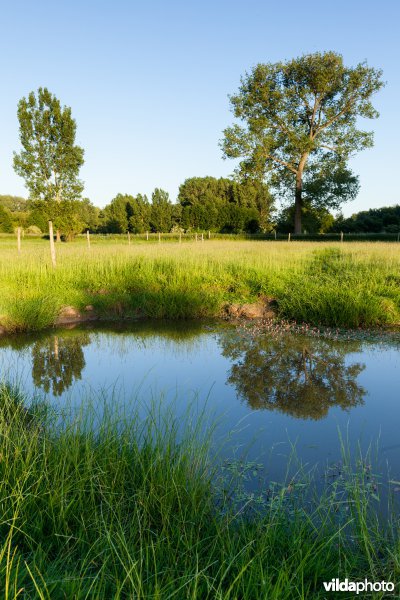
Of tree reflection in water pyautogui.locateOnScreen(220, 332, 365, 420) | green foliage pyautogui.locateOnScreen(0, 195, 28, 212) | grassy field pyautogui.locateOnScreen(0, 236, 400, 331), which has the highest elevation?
green foliage pyautogui.locateOnScreen(0, 195, 28, 212)

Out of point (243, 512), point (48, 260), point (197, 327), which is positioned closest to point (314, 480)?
point (243, 512)

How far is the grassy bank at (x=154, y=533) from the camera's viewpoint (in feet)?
7.22

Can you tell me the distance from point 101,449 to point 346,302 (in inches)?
307

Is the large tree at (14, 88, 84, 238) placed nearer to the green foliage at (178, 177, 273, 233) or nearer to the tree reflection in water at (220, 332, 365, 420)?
the green foliage at (178, 177, 273, 233)

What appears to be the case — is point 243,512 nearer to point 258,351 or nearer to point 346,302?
point 258,351

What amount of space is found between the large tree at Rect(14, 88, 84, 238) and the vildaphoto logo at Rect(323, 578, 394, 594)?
37218 millimetres

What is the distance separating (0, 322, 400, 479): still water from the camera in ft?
15.0

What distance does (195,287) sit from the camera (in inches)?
468

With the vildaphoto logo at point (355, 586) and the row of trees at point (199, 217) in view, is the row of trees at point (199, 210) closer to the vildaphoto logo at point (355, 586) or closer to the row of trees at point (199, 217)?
the row of trees at point (199, 217)

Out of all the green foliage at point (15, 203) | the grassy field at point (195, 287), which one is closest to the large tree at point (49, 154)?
the grassy field at point (195, 287)

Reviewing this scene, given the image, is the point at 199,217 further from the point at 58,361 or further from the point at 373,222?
the point at 58,361

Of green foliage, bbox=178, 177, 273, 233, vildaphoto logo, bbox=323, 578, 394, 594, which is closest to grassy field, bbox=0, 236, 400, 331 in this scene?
vildaphoto logo, bbox=323, 578, 394, 594

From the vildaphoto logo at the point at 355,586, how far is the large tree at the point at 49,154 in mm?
37218

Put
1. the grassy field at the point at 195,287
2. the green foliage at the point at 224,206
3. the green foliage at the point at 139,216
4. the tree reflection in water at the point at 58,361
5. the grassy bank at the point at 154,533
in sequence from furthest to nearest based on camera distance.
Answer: the green foliage at the point at 139,216, the green foliage at the point at 224,206, the grassy field at the point at 195,287, the tree reflection in water at the point at 58,361, the grassy bank at the point at 154,533
